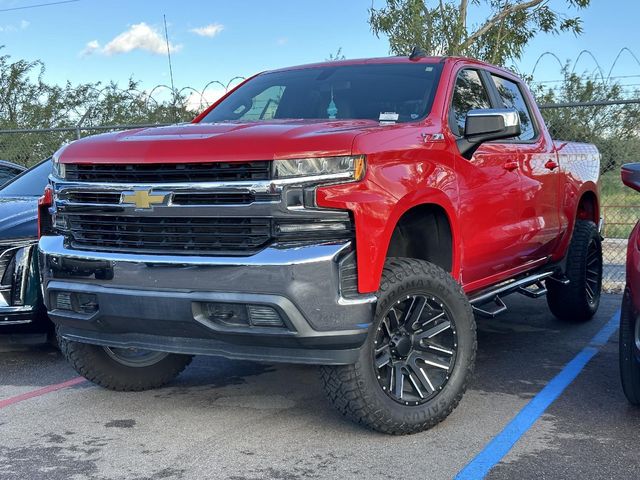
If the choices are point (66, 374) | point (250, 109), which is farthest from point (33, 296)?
point (250, 109)

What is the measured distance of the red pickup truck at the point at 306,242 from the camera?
3.99 metres

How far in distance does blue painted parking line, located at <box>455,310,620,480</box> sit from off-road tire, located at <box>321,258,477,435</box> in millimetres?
332

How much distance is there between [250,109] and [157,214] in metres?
1.69

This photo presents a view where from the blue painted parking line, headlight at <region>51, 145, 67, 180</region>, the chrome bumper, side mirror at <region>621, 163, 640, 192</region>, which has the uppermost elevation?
headlight at <region>51, 145, 67, 180</region>

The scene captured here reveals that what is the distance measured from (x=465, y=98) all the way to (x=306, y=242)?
6.73ft

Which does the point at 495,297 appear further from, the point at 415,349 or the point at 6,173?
the point at 6,173

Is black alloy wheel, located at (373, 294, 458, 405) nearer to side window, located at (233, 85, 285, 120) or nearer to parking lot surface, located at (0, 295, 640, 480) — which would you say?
parking lot surface, located at (0, 295, 640, 480)

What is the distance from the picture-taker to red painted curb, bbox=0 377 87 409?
5297 millimetres

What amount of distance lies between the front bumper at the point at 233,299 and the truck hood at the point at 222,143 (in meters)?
0.45

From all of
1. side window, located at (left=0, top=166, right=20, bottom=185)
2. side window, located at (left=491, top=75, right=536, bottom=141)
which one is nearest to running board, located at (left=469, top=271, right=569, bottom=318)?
side window, located at (left=491, top=75, right=536, bottom=141)

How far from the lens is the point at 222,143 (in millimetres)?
4121

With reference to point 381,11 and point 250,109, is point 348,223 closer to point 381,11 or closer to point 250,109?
point 250,109

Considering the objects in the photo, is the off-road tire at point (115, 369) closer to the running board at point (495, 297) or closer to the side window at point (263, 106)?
the side window at point (263, 106)

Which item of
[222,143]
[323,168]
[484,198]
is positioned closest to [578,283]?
[484,198]
